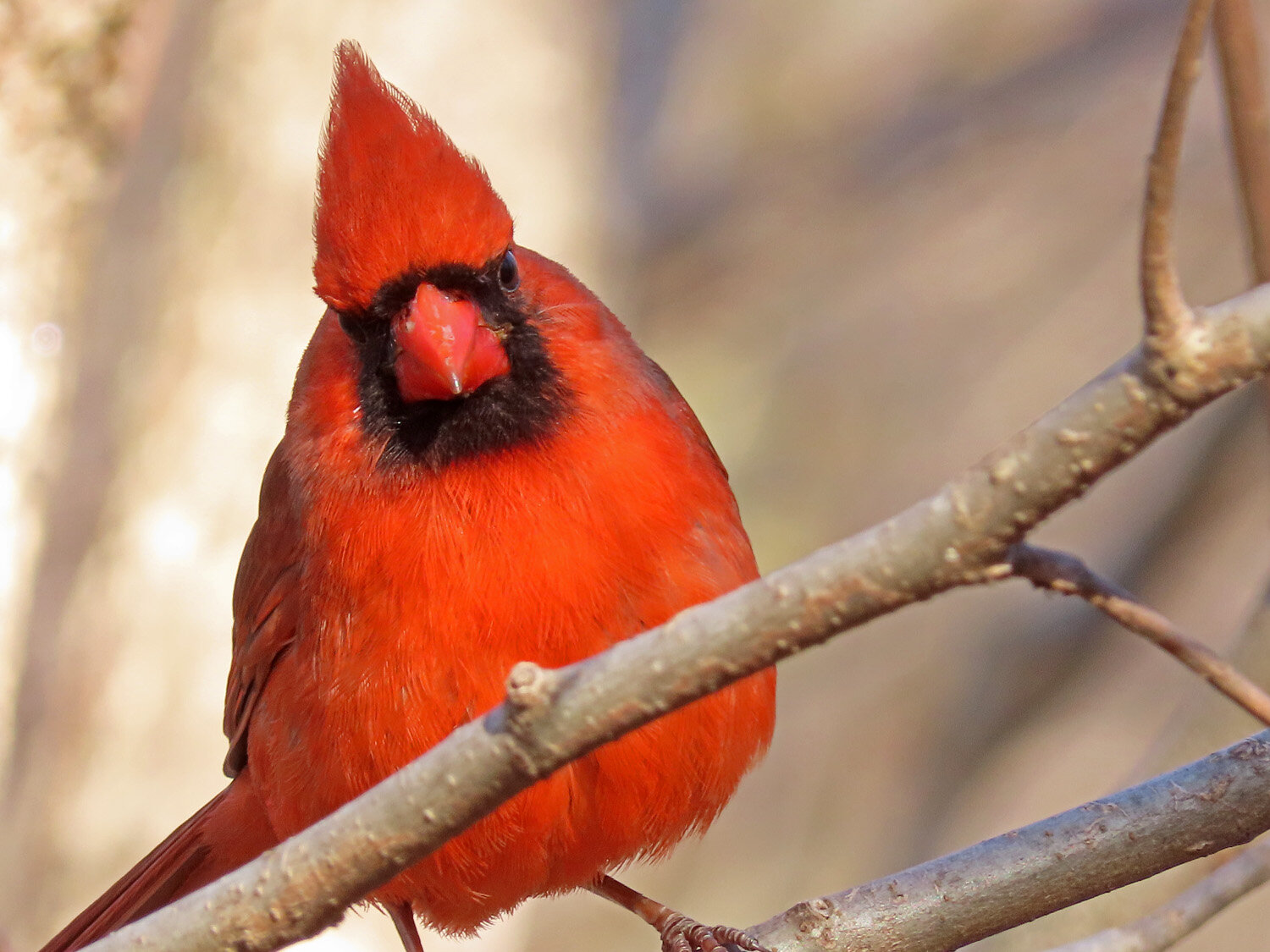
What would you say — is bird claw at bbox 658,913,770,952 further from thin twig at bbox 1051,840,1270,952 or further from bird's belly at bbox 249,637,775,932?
thin twig at bbox 1051,840,1270,952

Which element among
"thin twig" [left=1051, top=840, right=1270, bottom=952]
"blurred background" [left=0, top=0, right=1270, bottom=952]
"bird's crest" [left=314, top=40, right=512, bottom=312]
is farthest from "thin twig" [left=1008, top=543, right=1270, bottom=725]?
"blurred background" [left=0, top=0, right=1270, bottom=952]

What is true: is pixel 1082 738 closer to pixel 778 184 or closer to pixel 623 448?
pixel 778 184

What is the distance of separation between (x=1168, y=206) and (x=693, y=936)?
61.4 inches

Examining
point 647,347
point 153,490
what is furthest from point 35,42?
point 647,347

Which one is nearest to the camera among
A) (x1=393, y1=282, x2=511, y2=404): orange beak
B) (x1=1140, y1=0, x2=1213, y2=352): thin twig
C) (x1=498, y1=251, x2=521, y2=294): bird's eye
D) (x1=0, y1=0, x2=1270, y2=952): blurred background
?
(x1=1140, y1=0, x2=1213, y2=352): thin twig

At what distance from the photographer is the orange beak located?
1.80 m

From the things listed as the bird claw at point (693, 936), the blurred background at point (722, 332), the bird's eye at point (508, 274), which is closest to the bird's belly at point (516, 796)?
the bird claw at point (693, 936)

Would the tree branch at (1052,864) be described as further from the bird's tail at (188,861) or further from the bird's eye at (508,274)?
the bird's tail at (188,861)

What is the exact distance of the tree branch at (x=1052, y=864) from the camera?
158cm

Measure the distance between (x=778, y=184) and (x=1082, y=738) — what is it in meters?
2.22

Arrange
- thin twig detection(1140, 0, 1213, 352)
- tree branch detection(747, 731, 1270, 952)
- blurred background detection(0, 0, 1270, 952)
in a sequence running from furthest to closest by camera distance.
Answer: blurred background detection(0, 0, 1270, 952) → tree branch detection(747, 731, 1270, 952) → thin twig detection(1140, 0, 1213, 352)

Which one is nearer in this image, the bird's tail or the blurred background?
the bird's tail

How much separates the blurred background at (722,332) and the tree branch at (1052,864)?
2.12 metres

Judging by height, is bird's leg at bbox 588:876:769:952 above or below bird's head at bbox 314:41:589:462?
below
